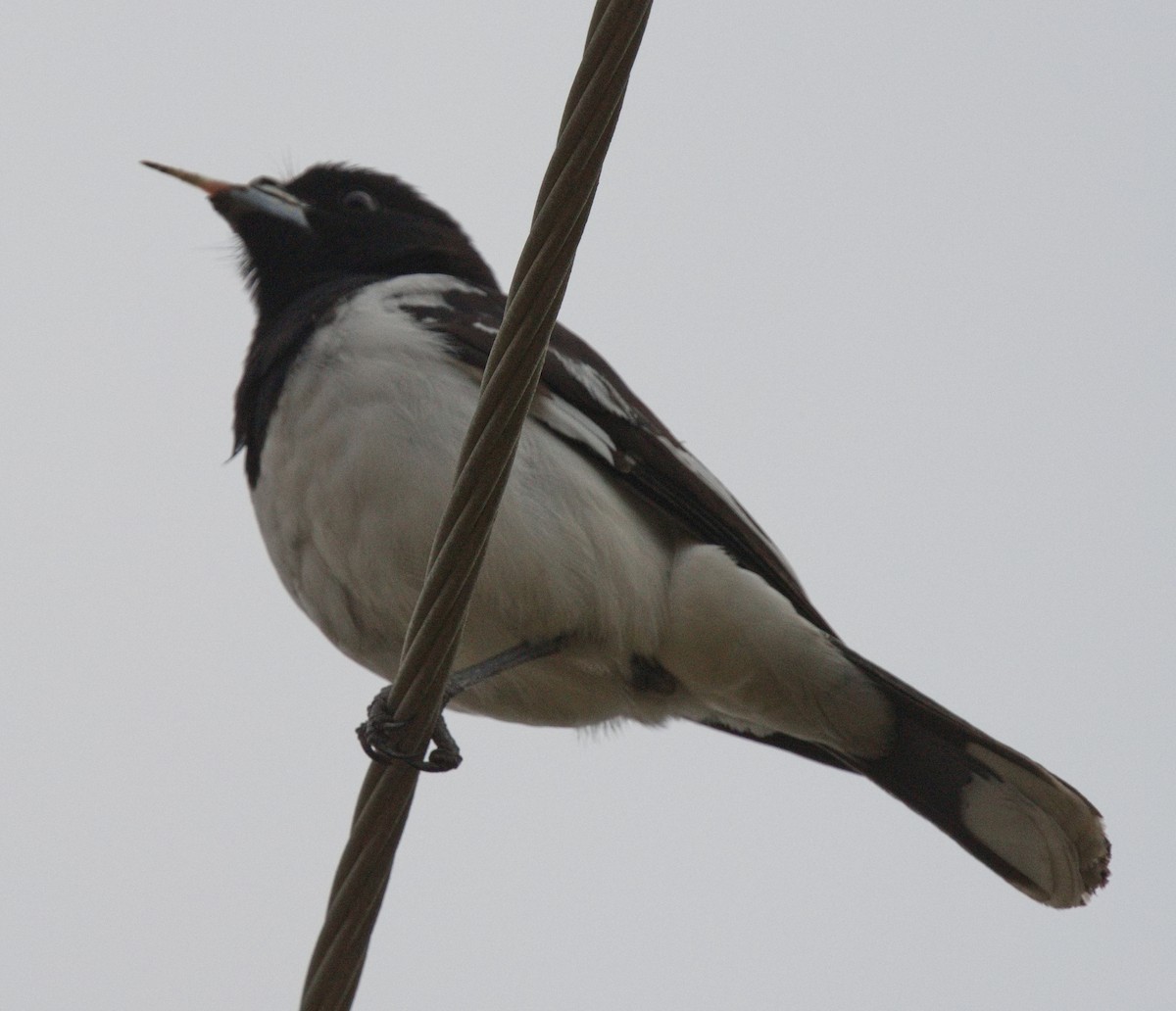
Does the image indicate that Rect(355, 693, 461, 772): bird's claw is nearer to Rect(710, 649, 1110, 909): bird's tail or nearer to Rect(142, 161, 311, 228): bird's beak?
Rect(710, 649, 1110, 909): bird's tail

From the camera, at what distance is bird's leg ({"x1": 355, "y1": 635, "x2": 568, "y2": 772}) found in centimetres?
288

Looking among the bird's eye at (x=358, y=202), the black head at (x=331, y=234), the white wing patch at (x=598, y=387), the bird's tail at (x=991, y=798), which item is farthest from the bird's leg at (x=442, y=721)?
the bird's eye at (x=358, y=202)

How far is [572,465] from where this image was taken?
4516mm

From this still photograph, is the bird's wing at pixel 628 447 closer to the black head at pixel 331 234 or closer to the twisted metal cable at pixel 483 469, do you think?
the black head at pixel 331 234

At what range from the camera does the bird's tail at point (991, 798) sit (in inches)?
175

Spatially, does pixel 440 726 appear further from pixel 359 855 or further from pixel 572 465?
pixel 572 465

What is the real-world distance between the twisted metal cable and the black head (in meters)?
3.02

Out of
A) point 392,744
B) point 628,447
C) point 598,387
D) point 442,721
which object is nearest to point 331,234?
point 598,387

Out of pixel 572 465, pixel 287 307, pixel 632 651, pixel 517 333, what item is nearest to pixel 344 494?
pixel 572 465

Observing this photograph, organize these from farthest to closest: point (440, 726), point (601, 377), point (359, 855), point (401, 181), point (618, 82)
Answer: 1. point (401, 181)
2. point (601, 377)
3. point (440, 726)
4. point (359, 855)
5. point (618, 82)

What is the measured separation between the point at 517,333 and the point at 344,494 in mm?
2017

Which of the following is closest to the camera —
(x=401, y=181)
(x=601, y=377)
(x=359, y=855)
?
(x=359, y=855)

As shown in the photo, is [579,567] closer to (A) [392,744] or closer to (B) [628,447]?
(B) [628,447]

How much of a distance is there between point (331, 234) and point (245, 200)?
1.17ft
